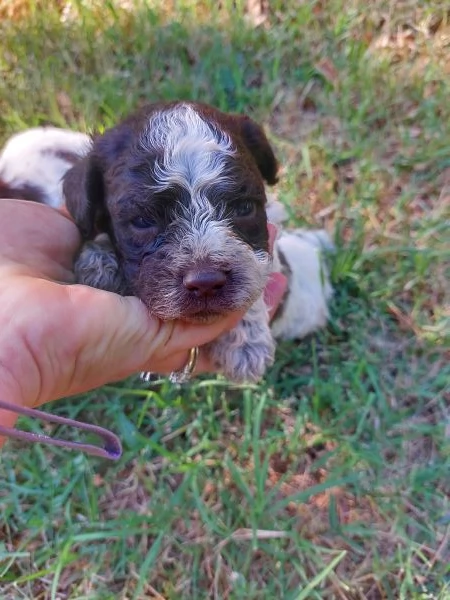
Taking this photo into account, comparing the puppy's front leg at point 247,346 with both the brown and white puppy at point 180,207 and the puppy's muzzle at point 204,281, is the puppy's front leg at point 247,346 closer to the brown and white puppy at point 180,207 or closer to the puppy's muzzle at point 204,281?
the brown and white puppy at point 180,207

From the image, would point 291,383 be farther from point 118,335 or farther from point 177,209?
point 177,209

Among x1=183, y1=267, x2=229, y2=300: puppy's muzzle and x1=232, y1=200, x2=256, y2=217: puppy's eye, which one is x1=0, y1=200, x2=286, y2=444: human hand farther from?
x1=232, y1=200, x2=256, y2=217: puppy's eye

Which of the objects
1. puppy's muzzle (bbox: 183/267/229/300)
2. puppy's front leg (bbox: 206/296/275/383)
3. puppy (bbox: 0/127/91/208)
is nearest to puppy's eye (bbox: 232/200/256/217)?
puppy's muzzle (bbox: 183/267/229/300)

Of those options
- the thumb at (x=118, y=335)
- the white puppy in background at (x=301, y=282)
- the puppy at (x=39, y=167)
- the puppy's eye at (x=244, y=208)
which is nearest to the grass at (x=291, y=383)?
the white puppy in background at (x=301, y=282)

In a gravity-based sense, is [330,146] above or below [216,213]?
below

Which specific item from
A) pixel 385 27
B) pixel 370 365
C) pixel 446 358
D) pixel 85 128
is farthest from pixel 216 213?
pixel 385 27

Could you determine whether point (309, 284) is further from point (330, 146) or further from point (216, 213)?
point (216, 213)
